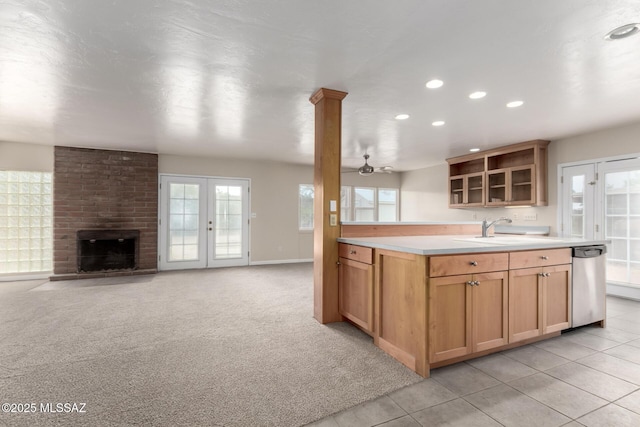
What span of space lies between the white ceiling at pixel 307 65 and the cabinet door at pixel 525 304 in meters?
1.84

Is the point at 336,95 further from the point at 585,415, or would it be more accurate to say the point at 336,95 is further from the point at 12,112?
the point at 12,112

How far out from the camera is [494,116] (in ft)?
13.2

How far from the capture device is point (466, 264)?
2.34 m

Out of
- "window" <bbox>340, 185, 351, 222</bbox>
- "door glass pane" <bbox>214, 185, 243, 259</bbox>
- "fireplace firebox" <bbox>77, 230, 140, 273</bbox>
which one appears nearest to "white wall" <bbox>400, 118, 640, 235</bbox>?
"window" <bbox>340, 185, 351, 222</bbox>

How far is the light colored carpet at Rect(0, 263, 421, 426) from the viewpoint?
1852 millimetres

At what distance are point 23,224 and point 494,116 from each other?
314 inches

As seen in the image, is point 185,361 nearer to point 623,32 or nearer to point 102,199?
point 623,32

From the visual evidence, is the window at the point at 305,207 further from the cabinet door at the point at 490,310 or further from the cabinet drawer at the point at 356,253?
the cabinet door at the point at 490,310

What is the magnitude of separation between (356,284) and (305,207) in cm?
490

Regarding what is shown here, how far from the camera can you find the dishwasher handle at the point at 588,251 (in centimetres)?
296

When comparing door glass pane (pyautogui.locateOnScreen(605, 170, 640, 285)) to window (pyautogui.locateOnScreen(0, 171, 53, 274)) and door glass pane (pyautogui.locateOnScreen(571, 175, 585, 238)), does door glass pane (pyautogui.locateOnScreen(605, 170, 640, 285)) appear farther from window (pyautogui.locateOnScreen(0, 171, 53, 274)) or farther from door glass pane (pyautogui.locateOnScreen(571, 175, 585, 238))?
window (pyautogui.locateOnScreen(0, 171, 53, 274))

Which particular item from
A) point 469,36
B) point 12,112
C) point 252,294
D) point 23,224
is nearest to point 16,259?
point 23,224

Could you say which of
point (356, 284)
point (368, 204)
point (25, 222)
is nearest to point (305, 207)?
point (368, 204)

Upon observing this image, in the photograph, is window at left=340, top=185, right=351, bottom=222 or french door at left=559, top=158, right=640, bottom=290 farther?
window at left=340, top=185, right=351, bottom=222
